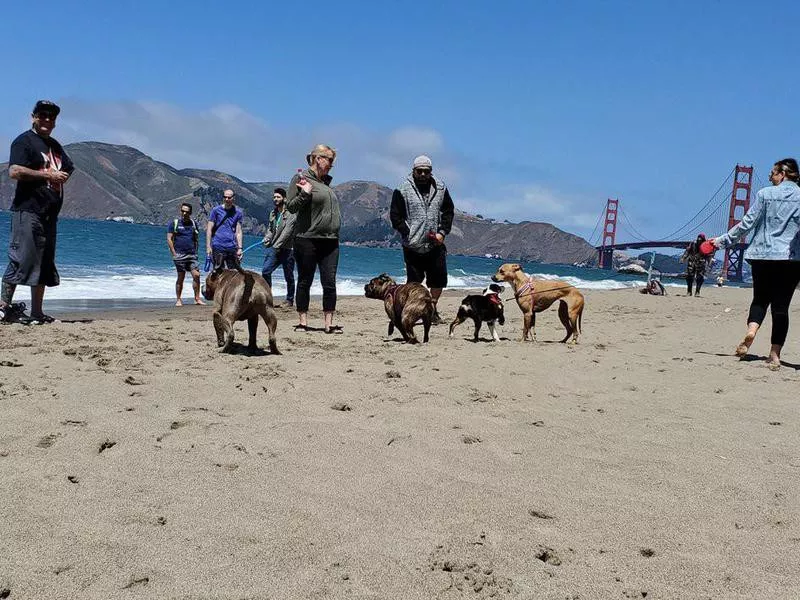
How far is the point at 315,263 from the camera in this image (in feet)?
22.9

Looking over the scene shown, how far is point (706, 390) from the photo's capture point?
4.59 meters

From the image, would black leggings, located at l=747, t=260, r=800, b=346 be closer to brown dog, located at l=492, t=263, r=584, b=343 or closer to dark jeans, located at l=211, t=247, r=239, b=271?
brown dog, located at l=492, t=263, r=584, b=343

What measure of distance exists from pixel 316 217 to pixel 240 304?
1.80 metres

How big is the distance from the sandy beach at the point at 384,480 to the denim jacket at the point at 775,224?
137cm

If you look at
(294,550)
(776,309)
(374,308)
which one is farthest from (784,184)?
(374,308)

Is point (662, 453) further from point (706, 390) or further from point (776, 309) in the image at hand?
point (776, 309)

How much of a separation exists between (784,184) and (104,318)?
7632 millimetres

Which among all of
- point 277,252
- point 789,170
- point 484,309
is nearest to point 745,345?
point 789,170

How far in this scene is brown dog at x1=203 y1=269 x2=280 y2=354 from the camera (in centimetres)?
526

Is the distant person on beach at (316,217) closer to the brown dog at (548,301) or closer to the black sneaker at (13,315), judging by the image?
the brown dog at (548,301)

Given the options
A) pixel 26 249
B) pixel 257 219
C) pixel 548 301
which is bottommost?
pixel 548 301

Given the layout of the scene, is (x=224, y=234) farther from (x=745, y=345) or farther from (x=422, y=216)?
(x=745, y=345)

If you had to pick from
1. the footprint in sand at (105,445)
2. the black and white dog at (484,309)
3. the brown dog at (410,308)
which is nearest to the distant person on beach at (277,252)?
the brown dog at (410,308)

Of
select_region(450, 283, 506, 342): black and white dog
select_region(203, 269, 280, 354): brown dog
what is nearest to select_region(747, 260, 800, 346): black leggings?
select_region(450, 283, 506, 342): black and white dog
